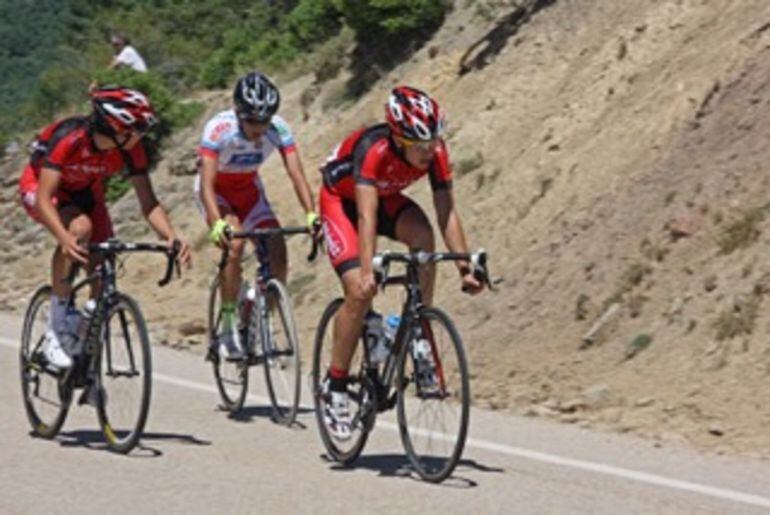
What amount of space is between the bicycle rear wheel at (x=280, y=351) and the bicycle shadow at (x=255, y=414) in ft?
0.35

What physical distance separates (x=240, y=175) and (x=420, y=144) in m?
2.78

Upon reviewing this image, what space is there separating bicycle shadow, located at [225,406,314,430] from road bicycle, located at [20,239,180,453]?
4.65 feet

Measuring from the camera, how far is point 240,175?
12141 millimetres

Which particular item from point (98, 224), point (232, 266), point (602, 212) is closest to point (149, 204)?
point (98, 224)

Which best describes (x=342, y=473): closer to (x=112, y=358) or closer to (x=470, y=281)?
(x=470, y=281)

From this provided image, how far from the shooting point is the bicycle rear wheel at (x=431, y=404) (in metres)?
9.31

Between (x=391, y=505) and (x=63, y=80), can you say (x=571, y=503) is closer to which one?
(x=391, y=505)

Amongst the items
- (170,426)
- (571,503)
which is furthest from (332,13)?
(571,503)

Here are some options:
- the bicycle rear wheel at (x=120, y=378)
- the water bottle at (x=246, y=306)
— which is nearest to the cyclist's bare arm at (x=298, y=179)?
the water bottle at (x=246, y=306)

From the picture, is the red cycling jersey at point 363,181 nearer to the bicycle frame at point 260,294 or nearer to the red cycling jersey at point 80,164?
the red cycling jersey at point 80,164

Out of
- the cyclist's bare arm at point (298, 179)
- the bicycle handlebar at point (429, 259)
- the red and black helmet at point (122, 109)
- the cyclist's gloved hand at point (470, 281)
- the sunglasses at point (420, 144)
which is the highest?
the red and black helmet at point (122, 109)

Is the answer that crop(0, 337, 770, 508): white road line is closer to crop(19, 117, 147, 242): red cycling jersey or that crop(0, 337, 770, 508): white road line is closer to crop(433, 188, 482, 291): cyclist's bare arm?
crop(433, 188, 482, 291): cyclist's bare arm

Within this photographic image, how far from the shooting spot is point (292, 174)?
12008mm

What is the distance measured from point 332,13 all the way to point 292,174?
598 inches
